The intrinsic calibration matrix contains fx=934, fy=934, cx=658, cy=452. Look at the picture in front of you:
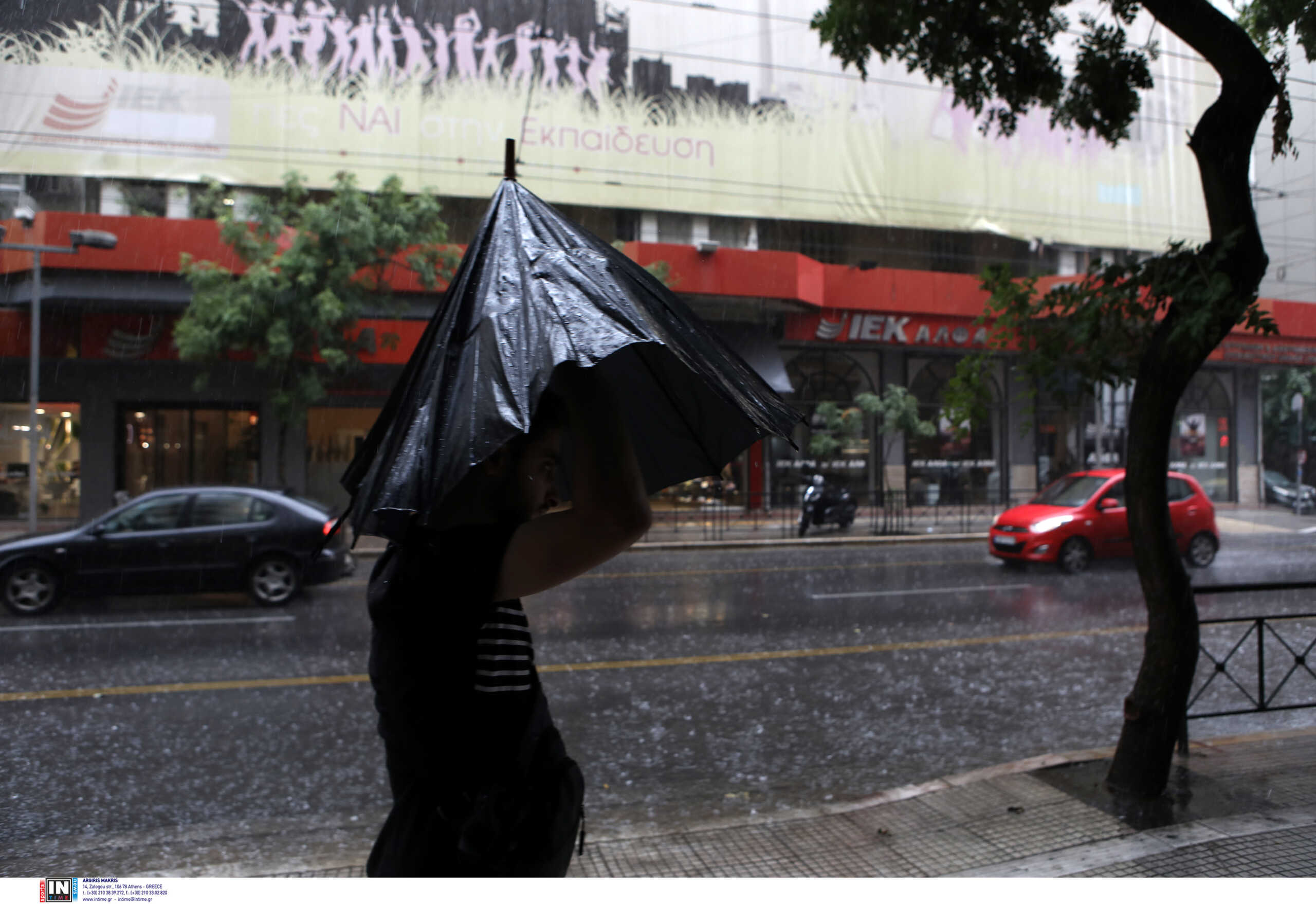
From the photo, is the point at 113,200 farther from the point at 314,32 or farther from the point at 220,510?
the point at 220,510

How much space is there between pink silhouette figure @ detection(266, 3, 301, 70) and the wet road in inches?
454

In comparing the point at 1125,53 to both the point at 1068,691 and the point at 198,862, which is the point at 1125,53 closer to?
the point at 1068,691

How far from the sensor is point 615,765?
5.46 meters

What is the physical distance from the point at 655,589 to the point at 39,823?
783 cm

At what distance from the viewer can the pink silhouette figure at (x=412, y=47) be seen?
18422 millimetres

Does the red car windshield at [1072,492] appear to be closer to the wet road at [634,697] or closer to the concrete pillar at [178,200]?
the wet road at [634,697]

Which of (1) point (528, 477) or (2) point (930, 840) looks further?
(2) point (930, 840)

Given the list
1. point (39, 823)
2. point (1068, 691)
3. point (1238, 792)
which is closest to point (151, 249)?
point (39, 823)

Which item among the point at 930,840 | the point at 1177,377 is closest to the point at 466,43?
the point at 1177,377

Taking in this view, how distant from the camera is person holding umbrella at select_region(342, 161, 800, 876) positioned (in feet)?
5.36

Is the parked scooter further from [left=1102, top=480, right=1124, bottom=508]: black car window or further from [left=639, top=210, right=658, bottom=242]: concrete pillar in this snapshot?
[left=639, top=210, right=658, bottom=242]: concrete pillar

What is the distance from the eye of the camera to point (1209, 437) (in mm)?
28219

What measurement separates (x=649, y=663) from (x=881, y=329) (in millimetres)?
17876
